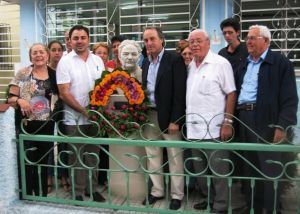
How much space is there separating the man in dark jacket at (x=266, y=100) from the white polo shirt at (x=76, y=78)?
1354mm

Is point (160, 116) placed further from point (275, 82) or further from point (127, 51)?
point (275, 82)

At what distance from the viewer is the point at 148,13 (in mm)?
6047

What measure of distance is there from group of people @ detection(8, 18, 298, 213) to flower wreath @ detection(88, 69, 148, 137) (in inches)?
5.1

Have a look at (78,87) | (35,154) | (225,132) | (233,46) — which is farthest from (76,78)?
(233,46)

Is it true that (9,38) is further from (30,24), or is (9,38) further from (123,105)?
(123,105)

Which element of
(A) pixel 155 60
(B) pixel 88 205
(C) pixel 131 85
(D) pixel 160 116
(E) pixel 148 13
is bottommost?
(B) pixel 88 205

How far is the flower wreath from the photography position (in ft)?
10.0

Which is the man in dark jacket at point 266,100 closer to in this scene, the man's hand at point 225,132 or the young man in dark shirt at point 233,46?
the man's hand at point 225,132

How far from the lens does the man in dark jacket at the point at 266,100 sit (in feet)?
8.91

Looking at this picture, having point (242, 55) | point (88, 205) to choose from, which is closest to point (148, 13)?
point (242, 55)

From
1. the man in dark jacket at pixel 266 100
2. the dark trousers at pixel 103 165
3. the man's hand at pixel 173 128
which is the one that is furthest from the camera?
the dark trousers at pixel 103 165

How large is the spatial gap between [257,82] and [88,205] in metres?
1.61

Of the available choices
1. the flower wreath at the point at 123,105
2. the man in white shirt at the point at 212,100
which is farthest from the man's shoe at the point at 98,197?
the man in white shirt at the point at 212,100

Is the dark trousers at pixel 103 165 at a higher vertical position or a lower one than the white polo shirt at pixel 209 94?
lower
